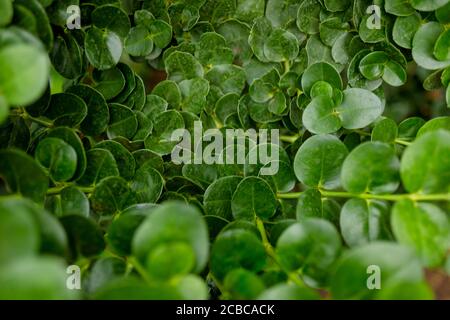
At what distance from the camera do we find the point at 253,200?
1.78 ft

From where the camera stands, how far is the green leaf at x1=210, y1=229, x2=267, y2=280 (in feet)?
1.42

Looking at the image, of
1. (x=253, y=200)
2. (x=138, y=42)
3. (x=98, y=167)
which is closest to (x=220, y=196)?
(x=253, y=200)

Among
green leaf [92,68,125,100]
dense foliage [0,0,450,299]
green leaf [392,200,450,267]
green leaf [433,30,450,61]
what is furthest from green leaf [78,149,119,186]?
green leaf [433,30,450,61]

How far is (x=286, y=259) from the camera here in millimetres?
428

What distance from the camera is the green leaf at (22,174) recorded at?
15.5 inches

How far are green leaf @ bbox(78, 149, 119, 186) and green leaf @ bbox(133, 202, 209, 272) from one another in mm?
196

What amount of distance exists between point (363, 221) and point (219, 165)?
196 millimetres

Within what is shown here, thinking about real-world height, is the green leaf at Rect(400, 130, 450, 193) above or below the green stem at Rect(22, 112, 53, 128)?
below

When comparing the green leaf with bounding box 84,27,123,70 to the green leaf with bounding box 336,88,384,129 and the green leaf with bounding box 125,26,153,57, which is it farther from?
the green leaf with bounding box 336,88,384,129

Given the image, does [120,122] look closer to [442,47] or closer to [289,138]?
[289,138]

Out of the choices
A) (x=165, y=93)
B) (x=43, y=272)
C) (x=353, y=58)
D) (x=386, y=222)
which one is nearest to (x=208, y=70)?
(x=165, y=93)

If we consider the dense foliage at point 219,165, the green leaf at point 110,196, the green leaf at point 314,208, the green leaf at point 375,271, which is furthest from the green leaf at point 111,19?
the green leaf at point 375,271

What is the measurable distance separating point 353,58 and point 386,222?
250 millimetres
